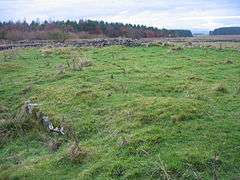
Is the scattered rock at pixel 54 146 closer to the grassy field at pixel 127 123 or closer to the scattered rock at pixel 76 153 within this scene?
the grassy field at pixel 127 123

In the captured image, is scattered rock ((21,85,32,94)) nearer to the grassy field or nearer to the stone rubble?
the grassy field

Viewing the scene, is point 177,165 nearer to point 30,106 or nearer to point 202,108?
point 202,108

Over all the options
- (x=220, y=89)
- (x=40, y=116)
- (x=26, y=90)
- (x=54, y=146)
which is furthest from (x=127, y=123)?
(x=26, y=90)

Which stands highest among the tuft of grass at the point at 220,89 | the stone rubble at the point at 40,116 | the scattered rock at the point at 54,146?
the tuft of grass at the point at 220,89

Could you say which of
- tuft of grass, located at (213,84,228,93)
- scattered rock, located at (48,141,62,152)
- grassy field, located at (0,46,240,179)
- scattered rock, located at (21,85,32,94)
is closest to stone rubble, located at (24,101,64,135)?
grassy field, located at (0,46,240,179)

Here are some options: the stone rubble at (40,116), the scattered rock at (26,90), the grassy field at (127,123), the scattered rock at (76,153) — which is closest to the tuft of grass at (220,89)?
the grassy field at (127,123)

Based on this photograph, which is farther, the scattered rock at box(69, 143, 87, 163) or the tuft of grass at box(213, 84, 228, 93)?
the tuft of grass at box(213, 84, 228, 93)

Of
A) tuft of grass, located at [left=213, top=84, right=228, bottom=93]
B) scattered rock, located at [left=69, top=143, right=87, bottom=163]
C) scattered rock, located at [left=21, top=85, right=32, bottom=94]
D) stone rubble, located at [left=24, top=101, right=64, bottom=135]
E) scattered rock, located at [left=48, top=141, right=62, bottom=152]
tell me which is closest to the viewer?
scattered rock, located at [left=69, top=143, right=87, bottom=163]

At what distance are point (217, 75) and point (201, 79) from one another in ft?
5.81

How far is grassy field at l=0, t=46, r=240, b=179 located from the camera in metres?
10.9

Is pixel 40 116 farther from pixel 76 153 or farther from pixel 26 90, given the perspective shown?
pixel 26 90

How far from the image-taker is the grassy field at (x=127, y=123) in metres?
10.9

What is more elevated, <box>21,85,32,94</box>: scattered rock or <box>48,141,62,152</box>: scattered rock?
<box>21,85,32,94</box>: scattered rock

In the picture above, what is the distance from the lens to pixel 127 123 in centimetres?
1374
